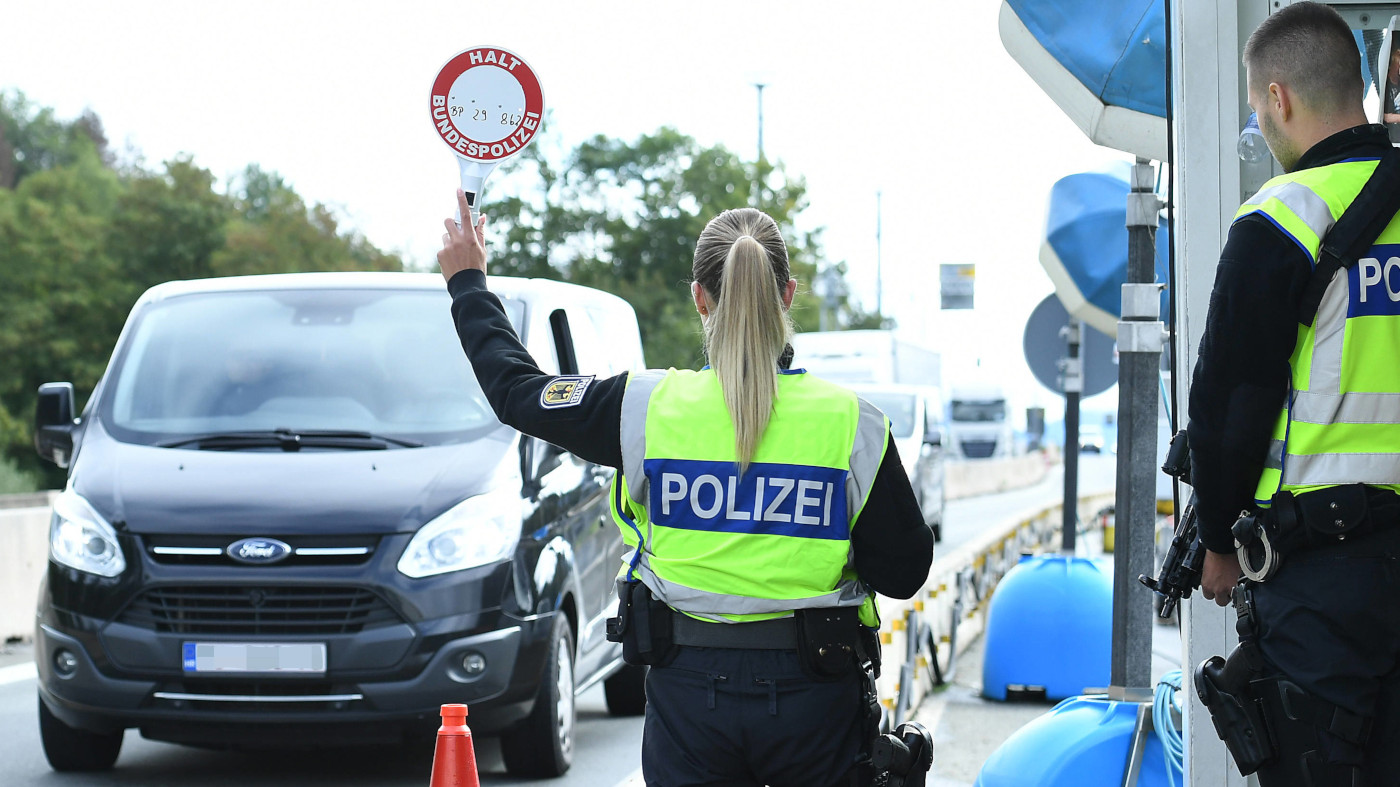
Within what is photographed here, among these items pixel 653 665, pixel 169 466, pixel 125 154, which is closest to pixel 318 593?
pixel 169 466

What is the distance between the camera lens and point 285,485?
6.20 meters

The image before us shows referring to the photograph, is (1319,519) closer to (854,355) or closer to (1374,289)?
(1374,289)

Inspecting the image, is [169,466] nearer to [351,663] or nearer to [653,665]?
[351,663]

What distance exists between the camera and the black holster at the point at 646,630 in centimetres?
289

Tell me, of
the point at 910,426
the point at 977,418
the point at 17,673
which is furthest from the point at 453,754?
the point at 977,418

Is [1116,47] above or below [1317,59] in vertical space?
above

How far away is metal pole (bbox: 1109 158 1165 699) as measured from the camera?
17.8 ft

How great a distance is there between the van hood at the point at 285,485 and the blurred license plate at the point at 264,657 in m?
0.43

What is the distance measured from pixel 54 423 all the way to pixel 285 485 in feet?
4.87

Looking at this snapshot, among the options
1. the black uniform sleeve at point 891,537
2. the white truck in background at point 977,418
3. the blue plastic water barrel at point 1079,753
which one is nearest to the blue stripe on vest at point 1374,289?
the black uniform sleeve at point 891,537

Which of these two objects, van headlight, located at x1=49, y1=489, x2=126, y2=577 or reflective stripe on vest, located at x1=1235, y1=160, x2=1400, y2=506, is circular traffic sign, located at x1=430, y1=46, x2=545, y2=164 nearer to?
van headlight, located at x1=49, y1=489, x2=126, y2=577

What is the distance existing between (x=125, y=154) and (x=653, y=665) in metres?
82.1

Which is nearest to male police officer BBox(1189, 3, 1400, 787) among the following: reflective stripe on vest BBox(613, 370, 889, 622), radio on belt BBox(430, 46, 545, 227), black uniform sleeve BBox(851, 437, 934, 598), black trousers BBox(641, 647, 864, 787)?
black uniform sleeve BBox(851, 437, 934, 598)

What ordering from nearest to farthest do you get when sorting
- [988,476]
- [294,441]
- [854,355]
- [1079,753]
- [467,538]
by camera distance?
[1079,753], [467,538], [294,441], [854,355], [988,476]
